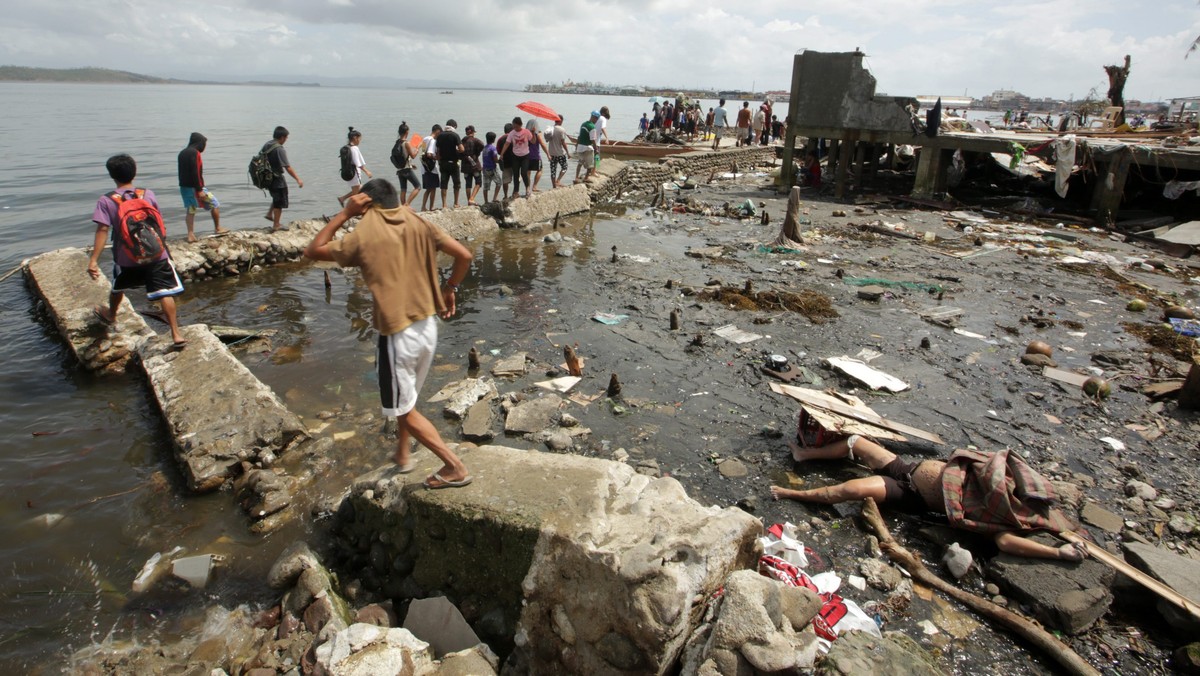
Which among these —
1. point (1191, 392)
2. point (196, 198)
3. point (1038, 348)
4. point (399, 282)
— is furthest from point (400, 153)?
point (1191, 392)

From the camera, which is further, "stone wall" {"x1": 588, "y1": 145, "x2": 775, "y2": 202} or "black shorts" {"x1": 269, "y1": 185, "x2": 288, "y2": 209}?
"stone wall" {"x1": 588, "y1": 145, "x2": 775, "y2": 202}

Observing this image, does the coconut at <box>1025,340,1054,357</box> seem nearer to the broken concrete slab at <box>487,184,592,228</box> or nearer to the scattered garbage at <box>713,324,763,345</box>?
the scattered garbage at <box>713,324,763,345</box>

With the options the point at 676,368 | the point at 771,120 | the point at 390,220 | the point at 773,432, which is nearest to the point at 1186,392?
the point at 773,432

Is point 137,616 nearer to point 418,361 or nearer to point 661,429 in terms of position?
point 418,361

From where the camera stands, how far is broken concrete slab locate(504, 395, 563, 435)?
4664mm

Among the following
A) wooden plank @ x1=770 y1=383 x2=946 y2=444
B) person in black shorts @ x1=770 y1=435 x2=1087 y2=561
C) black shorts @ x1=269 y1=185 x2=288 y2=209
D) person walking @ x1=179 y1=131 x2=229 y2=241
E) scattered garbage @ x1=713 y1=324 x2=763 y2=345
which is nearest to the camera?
Result: person in black shorts @ x1=770 y1=435 x2=1087 y2=561

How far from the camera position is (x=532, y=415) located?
483cm

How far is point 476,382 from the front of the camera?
5.20m

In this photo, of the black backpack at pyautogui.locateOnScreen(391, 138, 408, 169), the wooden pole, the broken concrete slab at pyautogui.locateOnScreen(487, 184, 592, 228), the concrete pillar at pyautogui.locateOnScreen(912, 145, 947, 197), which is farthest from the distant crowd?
the wooden pole

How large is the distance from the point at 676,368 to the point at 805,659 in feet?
12.5

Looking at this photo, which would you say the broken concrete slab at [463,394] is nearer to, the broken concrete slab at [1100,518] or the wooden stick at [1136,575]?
the wooden stick at [1136,575]

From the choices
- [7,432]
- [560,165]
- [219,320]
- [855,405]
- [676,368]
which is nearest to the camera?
[7,432]

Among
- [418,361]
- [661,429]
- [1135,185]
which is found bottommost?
[661,429]

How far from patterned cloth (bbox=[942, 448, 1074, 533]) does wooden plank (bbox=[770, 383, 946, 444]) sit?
0.90m
